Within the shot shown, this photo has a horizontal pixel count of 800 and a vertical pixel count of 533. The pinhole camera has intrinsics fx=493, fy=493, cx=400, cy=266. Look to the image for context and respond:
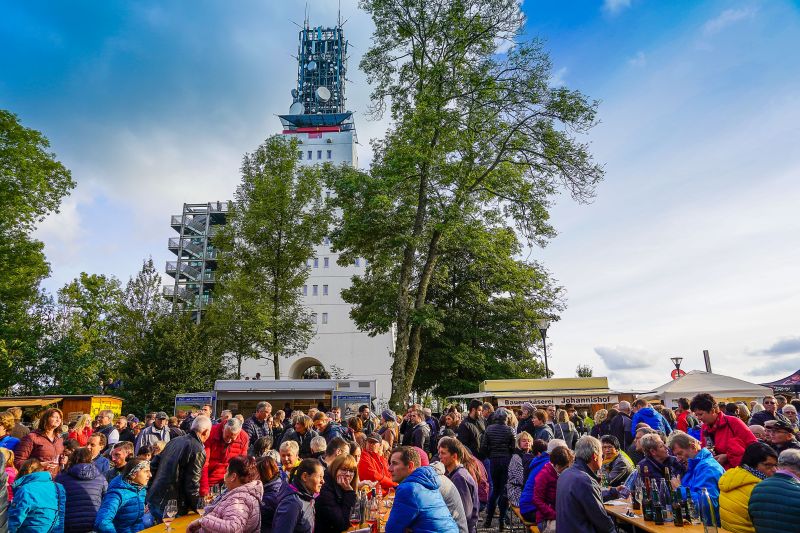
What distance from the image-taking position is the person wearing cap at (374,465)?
705cm

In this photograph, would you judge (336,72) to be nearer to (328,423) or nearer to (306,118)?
(306,118)

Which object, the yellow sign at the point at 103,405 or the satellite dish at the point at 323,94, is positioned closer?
the yellow sign at the point at 103,405

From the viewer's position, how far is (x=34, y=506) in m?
4.88

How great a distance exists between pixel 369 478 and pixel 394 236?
43.2 feet

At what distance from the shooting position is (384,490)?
23.4 ft

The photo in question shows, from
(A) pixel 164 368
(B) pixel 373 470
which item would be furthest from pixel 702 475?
(A) pixel 164 368

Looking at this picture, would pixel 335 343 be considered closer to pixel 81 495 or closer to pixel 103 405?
pixel 103 405

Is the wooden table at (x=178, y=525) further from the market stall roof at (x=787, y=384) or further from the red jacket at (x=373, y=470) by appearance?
the market stall roof at (x=787, y=384)

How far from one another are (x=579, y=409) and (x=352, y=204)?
1283 cm

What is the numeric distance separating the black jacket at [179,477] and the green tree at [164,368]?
22989 mm

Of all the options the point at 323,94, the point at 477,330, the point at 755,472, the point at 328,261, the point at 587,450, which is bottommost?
the point at 755,472

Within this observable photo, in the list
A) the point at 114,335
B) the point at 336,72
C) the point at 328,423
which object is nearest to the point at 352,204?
the point at 328,423

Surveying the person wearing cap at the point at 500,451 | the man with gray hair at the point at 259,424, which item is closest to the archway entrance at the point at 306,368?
the man with gray hair at the point at 259,424

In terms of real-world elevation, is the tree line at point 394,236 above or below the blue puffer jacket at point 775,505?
above
